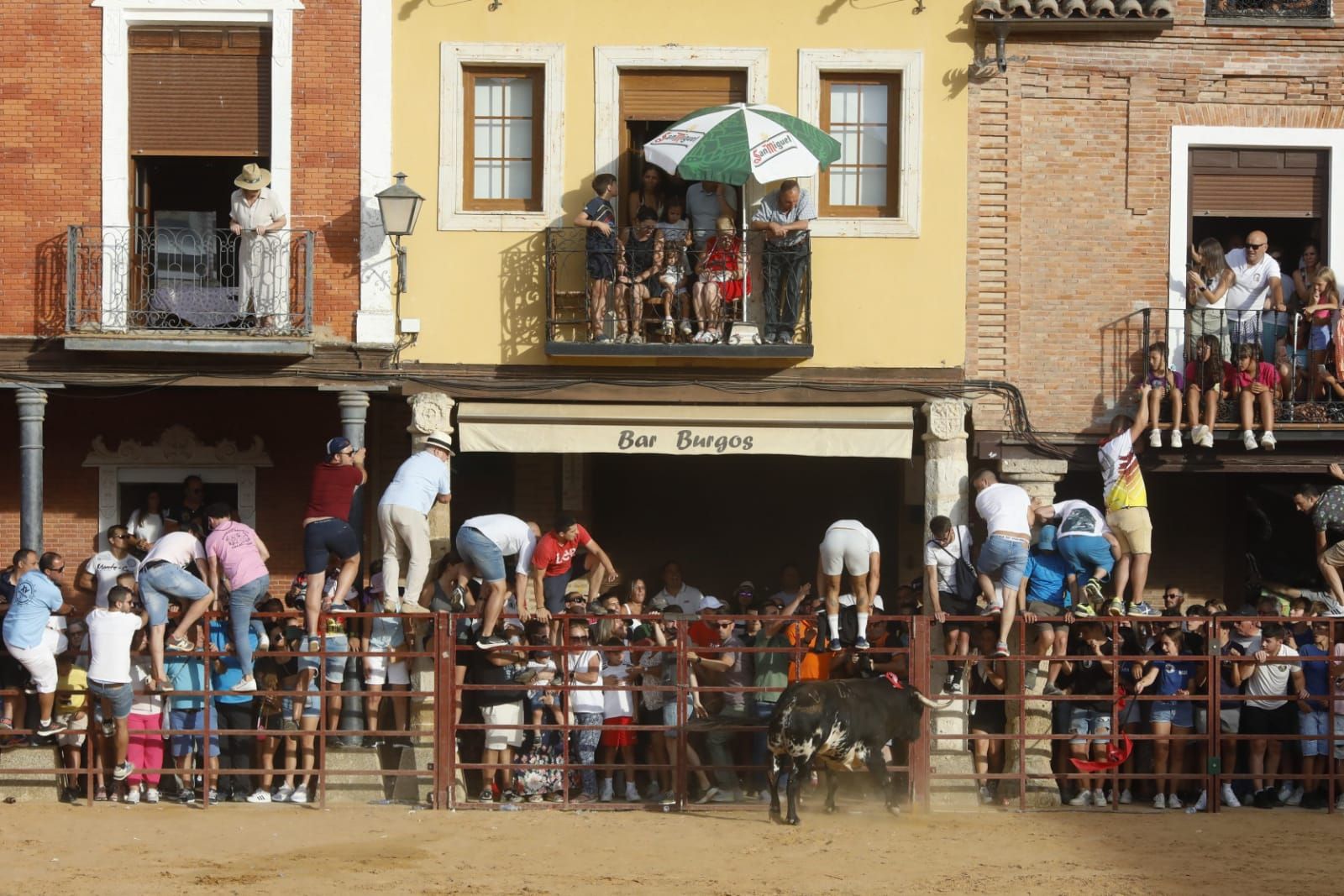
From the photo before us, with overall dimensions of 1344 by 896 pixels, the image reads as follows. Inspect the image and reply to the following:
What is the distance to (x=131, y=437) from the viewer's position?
19922 millimetres

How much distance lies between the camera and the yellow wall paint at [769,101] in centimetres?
1845

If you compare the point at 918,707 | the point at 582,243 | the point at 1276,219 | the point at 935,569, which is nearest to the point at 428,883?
the point at 918,707

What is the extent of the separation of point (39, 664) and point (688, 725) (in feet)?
17.7

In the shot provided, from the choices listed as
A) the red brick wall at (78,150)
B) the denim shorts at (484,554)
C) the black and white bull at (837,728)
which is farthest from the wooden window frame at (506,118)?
the black and white bull at (837,728)

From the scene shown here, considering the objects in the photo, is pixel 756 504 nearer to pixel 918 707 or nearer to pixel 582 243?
pixel 582 243

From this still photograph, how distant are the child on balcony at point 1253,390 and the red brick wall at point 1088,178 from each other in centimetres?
101

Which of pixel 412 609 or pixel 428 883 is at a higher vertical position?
pixel 412 609

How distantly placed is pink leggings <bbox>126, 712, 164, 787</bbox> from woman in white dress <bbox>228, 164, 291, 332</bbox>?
398 centimetres

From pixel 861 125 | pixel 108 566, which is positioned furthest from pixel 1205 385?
pixel 108 566

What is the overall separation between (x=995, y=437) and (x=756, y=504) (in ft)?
11.3

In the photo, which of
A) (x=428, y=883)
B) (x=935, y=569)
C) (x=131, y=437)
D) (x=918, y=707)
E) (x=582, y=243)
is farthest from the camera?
(x=131, y=437)

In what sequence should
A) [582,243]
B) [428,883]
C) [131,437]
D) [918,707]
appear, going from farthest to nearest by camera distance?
1. [131,437]
2. [582,243]
3. [918,707]
4. [428,883]

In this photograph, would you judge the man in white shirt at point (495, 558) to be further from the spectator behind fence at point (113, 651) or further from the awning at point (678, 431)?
the spectator behind fence at point (113, 651)

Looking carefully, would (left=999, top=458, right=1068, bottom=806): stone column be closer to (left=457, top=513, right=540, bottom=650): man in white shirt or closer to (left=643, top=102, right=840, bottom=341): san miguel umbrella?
(left=457, top=513, right=540, bottom=650): man in white shirt
